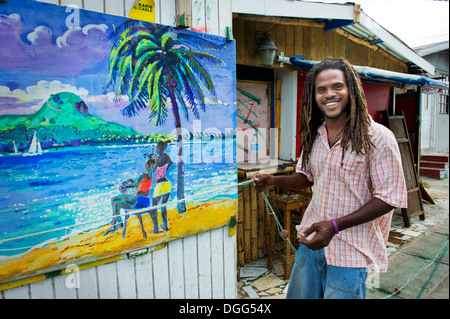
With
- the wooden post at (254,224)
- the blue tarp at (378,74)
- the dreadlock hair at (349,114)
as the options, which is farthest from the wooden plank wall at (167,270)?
the blue tarp at (378,74)

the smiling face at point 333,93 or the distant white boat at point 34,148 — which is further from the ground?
the smiling face at point 333,93

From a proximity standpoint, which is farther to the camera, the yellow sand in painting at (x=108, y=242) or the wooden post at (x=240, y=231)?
the wooden post at (x=240, y=231)

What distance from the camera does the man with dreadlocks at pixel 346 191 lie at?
65.9 inches

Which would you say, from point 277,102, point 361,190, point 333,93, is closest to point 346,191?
point 361,190

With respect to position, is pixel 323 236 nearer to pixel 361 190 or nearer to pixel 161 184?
pixel 361 190

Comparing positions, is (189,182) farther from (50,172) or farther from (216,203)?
(50,172)

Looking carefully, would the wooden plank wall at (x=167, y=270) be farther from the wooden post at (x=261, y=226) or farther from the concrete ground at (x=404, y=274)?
the wooden post at (x=261, y=226)

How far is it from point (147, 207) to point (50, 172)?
2.16ft

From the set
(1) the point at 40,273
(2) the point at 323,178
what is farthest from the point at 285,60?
(1) the point at 40,273

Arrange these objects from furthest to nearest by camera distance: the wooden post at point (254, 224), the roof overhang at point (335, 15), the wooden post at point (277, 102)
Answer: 1. the wooden post at point (277, 102)
2. the wooden post at point (254, 224)
3. the roof overhang at point (335, 15)

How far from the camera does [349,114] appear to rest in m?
1.84

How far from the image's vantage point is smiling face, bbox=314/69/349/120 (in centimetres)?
181
